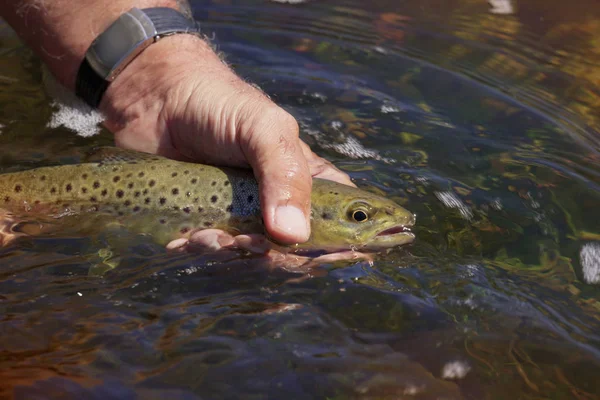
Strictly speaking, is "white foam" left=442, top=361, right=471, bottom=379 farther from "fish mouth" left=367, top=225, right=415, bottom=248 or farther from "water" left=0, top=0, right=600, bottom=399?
"fish mouth" left=367, top=225, right=415, bottom=248

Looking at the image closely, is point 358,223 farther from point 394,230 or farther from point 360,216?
point 394,230

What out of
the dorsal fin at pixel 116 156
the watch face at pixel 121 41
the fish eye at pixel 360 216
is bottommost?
the fish eye at pixel 360 216

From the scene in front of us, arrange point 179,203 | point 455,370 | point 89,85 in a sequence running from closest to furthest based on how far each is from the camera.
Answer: point 455,370 → point 179,203 → point 89,85

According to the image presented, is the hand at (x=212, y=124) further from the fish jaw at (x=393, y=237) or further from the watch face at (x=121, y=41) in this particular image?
the fish jaw at (x=393, y=237)

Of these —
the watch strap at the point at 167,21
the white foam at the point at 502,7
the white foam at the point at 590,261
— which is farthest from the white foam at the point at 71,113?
the white foam at the point at 502,7

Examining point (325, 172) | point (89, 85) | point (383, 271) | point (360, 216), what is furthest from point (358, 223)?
point (89, 85)
